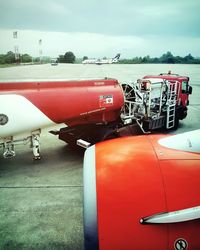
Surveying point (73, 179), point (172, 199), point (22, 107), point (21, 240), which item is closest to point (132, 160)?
point (172, 199)

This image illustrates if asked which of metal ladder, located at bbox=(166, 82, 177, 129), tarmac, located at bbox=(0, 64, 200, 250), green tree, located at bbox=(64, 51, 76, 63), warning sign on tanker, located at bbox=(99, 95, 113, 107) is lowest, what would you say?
tarmac, located at bbox=(0, 64, 200, 250)

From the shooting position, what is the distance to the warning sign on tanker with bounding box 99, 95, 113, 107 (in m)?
6.66

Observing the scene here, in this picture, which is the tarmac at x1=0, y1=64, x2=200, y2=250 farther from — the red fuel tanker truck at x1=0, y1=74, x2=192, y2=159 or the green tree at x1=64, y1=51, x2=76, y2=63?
the green tree at x1=64, y1=51, x2=76, y2=63

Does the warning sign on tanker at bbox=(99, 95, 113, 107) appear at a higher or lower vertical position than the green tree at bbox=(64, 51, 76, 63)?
lower

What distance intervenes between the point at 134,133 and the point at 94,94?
64.1 inches

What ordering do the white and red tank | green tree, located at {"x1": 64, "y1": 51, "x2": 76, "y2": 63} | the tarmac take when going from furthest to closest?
green tree, located at {"x1": 64, "y1": 51, "x2": 76, "y2": 63}, the white and red tank, the tarmac

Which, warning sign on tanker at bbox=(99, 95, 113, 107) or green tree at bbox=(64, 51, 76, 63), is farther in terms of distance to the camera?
green tree at bbox=(64, 51, 76, 63)

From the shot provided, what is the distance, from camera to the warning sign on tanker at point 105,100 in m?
6.66

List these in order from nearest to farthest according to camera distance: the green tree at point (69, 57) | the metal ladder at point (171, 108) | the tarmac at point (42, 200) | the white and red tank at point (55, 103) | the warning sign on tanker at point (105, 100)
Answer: the tarmac at point (42, 200)
the white and red tank at point (55, 103)
the warning sign on tanker at point (105, 100)
the metal ladder at point (171, 108)
the green tree at point (69, 57)

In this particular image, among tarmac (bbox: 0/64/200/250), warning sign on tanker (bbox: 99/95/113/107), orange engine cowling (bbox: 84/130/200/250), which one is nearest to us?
orange engine cowling (bbox: 84/130/200/250)

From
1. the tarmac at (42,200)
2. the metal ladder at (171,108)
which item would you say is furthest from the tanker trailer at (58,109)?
the metal ladder at (171,108)

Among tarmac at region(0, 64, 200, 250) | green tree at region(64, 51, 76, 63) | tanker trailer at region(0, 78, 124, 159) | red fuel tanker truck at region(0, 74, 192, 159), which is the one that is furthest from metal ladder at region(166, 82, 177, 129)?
green tree at region(64, 51, 76, 63)

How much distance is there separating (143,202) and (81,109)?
4.19 metres

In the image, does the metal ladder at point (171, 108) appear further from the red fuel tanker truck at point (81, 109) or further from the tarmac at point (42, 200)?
the tarmac at point (42, 200)
